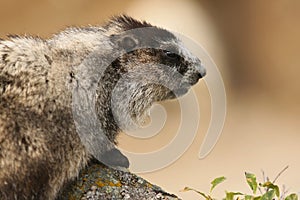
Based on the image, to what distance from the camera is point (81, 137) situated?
3.41 m

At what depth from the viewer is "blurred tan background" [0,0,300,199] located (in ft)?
33.3

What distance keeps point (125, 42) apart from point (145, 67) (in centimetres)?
17

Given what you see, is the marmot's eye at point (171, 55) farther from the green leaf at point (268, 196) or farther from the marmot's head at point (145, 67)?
the green leaf at point (268, 196)

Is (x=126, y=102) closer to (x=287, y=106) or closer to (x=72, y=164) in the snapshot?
(x=72, y=164)

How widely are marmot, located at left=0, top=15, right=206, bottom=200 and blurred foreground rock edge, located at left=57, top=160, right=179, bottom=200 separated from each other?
7cm

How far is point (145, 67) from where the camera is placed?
395 centimetres

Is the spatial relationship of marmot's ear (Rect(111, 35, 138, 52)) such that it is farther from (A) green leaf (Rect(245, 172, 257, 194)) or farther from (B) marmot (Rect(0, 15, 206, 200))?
(A) green leaf (Rect(245, 172, 257, 194))

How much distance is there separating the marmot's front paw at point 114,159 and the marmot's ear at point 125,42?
531mm

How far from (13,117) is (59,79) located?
336mm

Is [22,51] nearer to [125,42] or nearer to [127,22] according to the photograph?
[125,42]

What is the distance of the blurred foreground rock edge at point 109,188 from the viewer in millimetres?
3391

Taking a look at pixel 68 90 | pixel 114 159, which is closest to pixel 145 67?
pixel 114 159

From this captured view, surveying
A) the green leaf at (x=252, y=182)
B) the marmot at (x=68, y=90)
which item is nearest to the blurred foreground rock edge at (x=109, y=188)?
the marmot at (x=68, y=90)

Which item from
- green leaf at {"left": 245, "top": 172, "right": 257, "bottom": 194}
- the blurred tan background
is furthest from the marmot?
the blurred tan background
